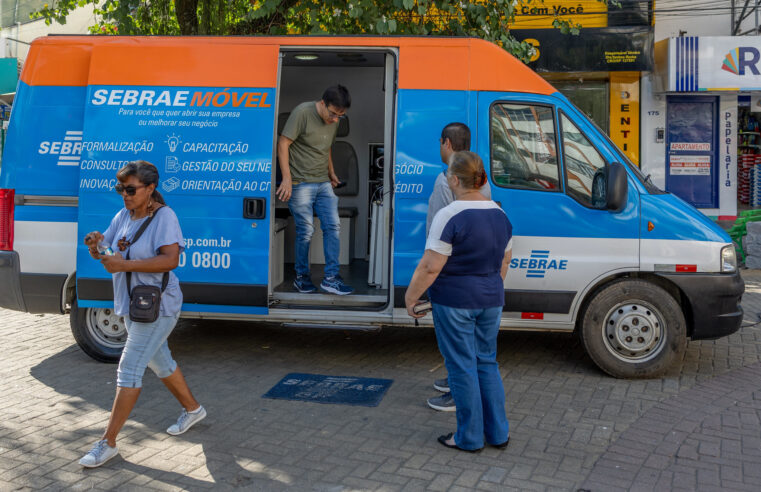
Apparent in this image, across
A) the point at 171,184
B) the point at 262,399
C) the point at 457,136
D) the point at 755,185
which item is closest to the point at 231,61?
the point at 171,184

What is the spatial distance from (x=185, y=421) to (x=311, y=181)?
8.59 feet

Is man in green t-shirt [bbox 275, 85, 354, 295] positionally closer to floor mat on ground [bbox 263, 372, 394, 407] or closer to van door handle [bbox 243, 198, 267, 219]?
van door handle [bbox 243, 198, 267, 219]

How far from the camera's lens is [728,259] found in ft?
19.7

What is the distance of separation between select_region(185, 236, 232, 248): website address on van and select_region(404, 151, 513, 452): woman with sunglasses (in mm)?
2259

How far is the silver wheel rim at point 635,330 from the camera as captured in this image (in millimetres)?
6008

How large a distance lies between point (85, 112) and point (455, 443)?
4.04m

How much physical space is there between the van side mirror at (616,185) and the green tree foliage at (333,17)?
11.7 feet

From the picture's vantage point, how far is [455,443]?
4680 mm

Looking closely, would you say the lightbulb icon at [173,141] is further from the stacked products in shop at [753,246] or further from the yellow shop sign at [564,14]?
the yellow shop sign at [564,14]

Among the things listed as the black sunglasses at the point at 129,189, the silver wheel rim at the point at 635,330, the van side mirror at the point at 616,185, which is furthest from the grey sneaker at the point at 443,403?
the black sunglasses at the point at 129,189

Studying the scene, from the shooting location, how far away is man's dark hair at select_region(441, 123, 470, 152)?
5363 mm

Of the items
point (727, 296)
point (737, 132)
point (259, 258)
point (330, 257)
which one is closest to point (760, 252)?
point (737, 132)

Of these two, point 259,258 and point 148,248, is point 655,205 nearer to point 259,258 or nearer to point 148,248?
point 259,258

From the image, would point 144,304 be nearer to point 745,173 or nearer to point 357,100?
point 357,100
